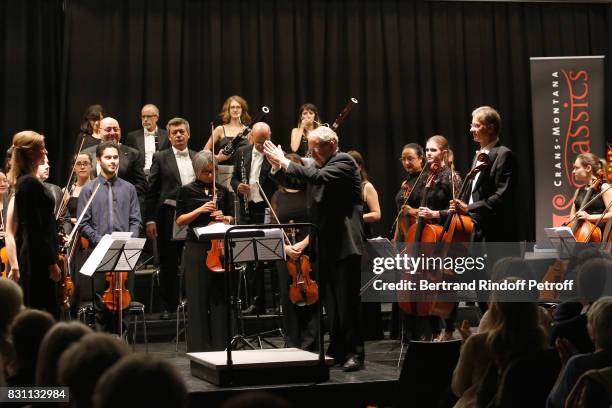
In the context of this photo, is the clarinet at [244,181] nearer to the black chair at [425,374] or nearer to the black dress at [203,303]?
the black dress at [203,303]

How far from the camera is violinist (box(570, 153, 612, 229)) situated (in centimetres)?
693

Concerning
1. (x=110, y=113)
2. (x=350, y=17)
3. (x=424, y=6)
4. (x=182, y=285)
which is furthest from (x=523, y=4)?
(x=182, y=285)

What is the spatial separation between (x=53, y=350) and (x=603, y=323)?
1768 mm

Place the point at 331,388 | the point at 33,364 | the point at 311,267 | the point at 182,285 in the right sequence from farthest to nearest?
the point at 182,285, the point at 311,267, the point at 331,388, the point at 33,364

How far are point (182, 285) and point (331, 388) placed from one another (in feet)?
8.83

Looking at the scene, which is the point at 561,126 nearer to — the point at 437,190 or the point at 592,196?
the point at 592,196

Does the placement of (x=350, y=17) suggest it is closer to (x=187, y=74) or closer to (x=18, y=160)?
(x=187, y=74)

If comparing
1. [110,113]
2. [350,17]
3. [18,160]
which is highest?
[350,17]

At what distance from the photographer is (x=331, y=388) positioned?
4445 mm

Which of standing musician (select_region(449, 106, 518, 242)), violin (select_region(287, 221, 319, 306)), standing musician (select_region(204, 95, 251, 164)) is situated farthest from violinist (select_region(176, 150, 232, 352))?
standing musician (select_region(204, 95, 251, 164))

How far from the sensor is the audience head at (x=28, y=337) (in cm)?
279

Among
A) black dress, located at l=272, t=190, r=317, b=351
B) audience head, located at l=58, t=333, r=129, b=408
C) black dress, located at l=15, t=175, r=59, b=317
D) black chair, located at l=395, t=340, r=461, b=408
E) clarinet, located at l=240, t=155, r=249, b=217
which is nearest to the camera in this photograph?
audience head, located at l=58, t=333, r=129, b=408

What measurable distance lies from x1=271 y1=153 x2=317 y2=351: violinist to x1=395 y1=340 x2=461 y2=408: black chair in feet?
6.41

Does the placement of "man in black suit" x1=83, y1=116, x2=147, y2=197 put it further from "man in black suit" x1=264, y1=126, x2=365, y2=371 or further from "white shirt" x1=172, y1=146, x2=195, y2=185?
"man in black suit" x1=264, y1=126, x2=365, y2=371
